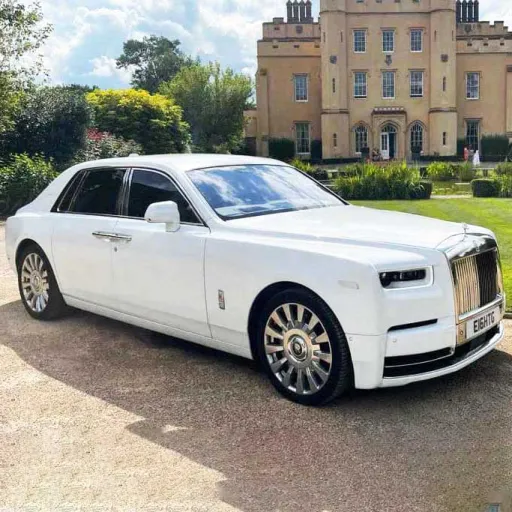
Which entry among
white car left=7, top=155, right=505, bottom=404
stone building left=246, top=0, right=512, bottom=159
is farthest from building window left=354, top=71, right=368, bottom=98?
white car left=7, top=155, right=505, bottom=404

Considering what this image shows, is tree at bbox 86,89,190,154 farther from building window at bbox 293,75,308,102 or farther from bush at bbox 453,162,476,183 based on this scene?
building window at bbox 293,75,308,102

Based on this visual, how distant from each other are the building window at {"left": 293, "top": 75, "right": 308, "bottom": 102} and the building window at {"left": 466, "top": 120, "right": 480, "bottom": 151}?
43.2ft

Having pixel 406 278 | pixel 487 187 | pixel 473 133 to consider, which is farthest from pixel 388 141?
pixel 406 278

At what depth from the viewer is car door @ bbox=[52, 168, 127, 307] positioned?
550 centimetres

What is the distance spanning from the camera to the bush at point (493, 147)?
4796 centimetres

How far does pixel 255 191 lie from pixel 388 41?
47532mm

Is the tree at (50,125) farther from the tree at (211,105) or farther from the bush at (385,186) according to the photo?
the tree at (211,105)

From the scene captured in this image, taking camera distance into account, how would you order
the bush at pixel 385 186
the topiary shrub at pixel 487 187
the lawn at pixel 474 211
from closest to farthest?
the lawn at pixel 474 211
the bush at pixel 385 186
the topiary shrub at pixel 487 187

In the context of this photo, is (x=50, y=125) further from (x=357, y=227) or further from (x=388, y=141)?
(x=388, y=141)

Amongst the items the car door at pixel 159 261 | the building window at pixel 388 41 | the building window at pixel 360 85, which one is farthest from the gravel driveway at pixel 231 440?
the building window at pixel 388 41

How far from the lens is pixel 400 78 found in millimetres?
48781

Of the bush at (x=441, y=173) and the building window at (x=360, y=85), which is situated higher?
the building window at (x=360, y=85)

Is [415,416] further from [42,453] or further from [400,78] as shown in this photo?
[400,78]

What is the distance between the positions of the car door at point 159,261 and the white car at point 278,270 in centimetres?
1
